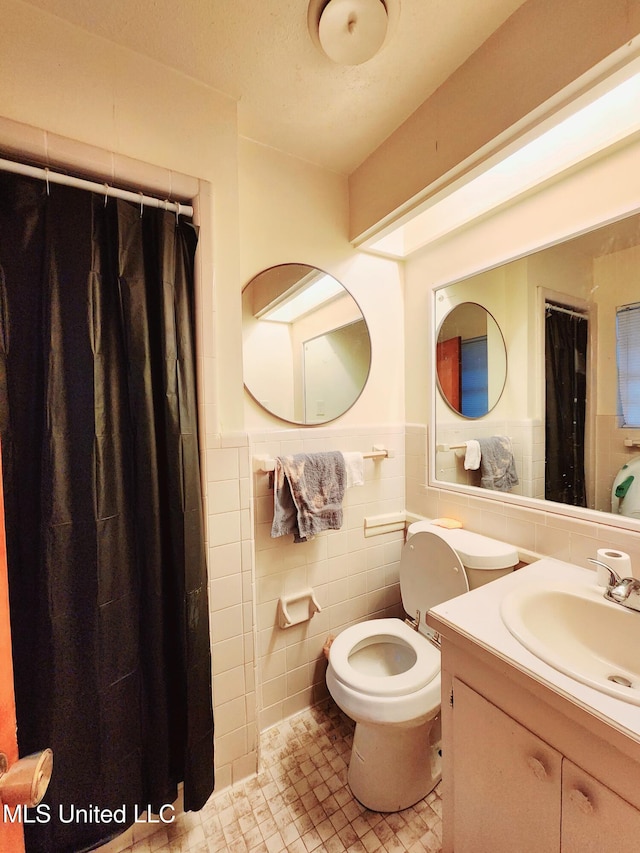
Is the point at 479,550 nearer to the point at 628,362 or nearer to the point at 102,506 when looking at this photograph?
the point at 628,362

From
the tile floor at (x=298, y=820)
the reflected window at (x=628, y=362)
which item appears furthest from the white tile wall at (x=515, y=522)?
the tile floor at (x=298, y=820)

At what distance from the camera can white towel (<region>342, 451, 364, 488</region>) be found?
1570 millimetres

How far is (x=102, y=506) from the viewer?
1.00 meters

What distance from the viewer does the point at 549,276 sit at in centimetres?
132

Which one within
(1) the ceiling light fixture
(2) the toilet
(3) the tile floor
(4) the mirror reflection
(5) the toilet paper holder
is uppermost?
(1) the ceiling light fixture

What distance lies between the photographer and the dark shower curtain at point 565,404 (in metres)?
1.26

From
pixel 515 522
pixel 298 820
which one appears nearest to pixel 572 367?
pixel 515 522

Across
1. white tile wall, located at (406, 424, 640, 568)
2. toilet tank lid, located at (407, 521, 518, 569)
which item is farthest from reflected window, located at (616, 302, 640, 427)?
toilet tank lid, located at (407, 521, 518, 569)

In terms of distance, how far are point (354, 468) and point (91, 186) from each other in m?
1.34

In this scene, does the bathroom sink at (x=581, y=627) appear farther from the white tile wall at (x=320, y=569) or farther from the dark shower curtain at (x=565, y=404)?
the white tile wall at (x=320, y=569)

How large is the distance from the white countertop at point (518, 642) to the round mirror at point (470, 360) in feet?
2.35

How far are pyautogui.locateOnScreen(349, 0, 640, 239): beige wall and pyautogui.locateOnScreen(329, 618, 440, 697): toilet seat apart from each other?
5.63 ft

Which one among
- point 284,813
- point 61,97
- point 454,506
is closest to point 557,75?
point 61,97

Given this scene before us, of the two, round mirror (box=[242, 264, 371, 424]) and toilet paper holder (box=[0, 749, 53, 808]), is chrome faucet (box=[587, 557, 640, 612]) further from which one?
toilet paper holder (box=[0, 749, 53, 808])
